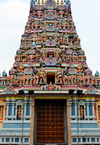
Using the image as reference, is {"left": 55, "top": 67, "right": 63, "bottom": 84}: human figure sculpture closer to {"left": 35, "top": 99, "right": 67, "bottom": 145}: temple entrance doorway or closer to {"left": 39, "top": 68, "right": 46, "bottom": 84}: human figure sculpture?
{"left": 39, "top": 68, "right": 46, "bottom": 84}: human figure sculpture

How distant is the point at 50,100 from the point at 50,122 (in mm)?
2311

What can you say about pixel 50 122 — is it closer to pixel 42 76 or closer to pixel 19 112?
pixel 19 112

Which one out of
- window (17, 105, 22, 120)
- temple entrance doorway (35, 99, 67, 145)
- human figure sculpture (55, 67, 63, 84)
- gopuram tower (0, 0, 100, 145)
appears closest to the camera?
gopuram tower (0, 0, 100, 145)

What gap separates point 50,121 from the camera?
22203mm

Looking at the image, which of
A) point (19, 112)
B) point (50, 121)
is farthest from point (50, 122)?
point (19, 112)

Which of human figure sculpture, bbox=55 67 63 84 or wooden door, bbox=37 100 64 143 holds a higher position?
human figure sculpture, bbox=55 67 63 84

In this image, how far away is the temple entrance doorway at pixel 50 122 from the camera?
854 inches

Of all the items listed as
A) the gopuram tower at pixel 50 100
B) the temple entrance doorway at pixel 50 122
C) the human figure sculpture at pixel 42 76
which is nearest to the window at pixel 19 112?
the gopuram tower at pixel 50 100

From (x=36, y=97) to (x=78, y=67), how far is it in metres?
6.43

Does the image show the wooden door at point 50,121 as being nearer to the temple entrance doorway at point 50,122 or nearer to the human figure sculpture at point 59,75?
the temple entrance doorway at point 50,122

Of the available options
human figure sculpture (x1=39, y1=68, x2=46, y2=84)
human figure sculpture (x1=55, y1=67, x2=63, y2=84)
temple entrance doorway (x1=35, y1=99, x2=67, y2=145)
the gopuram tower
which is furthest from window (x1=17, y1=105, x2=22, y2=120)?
human figure sculpture (x1=55, y1=67, x2=63, y2=84)

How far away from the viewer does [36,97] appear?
71.9 ft

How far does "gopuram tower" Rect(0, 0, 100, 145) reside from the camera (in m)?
21.0

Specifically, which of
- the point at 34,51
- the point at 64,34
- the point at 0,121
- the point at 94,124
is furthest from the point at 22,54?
the point at 94,124
